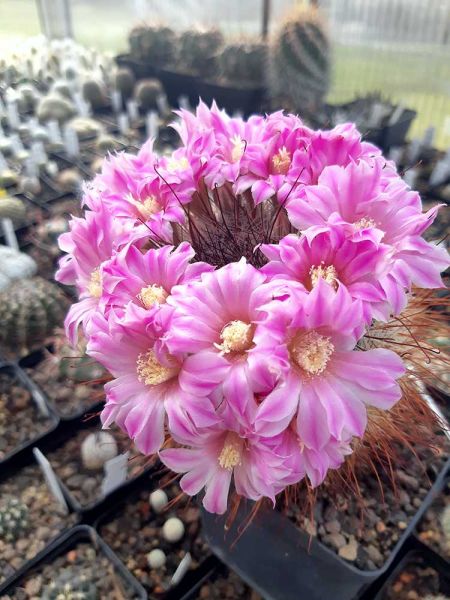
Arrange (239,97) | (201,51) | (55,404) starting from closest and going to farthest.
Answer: (55,404) < (239,97) < (201,51)

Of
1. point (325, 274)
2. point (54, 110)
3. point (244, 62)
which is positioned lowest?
point (54, 110)

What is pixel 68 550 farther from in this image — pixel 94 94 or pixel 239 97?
pixel 94 94

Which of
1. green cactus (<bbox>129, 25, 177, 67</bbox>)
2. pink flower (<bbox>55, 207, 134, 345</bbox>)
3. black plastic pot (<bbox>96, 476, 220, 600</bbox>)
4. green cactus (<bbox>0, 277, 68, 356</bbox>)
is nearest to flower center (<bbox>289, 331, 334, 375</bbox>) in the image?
pink flower (<bbox>55, 207, 134, 345</bbox>)

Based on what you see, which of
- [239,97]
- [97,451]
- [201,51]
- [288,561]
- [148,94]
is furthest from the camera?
[201,51]

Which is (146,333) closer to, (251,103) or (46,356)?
(46,356)

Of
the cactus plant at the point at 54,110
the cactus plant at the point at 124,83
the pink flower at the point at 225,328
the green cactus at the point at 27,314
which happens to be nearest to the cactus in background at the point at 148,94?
the cactus plant at the point at 124,83

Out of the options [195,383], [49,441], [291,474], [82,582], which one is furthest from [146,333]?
[49,441]

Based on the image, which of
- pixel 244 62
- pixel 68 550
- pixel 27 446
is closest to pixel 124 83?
pixel 244 62

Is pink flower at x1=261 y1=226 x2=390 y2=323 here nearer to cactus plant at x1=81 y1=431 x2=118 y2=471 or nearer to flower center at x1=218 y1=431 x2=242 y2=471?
flower center at x1=218 y1=431 x2=242 y2=471
